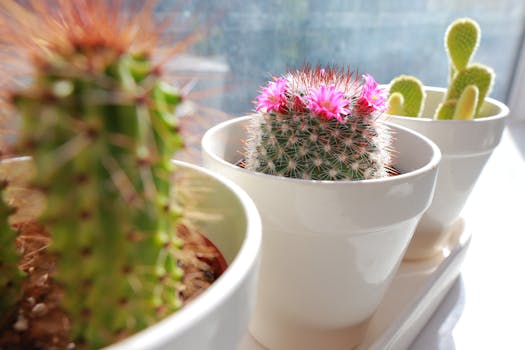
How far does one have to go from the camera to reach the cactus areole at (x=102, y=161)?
170mm

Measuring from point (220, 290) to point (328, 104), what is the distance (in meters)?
0.26

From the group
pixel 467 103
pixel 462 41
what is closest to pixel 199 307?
pixel 467 103

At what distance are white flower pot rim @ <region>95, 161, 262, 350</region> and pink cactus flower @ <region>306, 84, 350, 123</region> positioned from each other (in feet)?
0.62

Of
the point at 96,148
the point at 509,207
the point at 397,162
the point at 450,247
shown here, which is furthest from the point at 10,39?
the point at 509,207

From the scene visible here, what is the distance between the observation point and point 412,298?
582 mm

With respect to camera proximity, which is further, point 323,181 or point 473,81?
point 473,81

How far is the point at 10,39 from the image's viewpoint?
0.74 ft

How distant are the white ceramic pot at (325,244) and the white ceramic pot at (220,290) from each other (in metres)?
0.07

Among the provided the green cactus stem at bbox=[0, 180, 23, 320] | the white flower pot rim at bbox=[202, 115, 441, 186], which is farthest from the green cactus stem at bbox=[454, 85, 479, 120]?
the green cactus stem at bbox=[0, 180, 23, 320]

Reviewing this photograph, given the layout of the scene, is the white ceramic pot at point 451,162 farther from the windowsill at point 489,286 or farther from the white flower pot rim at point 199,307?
the white flower pot rim at point 199,307

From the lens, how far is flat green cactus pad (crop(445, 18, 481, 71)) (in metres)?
0.70

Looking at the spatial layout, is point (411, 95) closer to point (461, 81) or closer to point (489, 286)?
point (461, 81)

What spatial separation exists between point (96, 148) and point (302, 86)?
1.04ft

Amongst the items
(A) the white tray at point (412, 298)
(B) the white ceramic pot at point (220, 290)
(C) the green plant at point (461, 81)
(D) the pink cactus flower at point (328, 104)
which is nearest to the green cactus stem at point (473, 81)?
(C) the green plant at point (461, 81)
